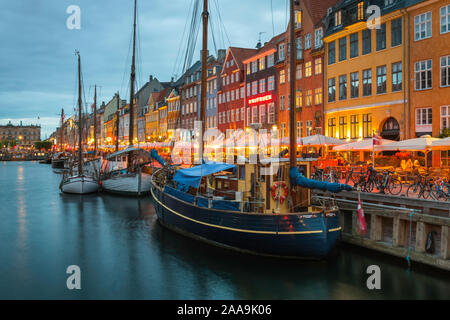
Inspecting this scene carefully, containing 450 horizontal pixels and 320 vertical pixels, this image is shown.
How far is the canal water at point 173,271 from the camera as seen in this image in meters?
13.6

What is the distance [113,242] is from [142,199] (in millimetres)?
14377

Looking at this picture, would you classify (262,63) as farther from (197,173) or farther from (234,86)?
(197,173)

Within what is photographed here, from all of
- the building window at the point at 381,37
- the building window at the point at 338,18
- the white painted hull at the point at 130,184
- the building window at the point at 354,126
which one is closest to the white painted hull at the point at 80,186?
the white painted hull at the point at 130,184

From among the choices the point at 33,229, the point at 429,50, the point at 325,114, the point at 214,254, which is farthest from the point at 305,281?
the point at 325,114

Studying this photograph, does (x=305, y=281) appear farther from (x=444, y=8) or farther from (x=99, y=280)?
(x=444, y=8)

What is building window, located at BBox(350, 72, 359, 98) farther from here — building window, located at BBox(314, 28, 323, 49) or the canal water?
the canal water

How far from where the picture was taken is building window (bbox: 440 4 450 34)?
27.3 metres

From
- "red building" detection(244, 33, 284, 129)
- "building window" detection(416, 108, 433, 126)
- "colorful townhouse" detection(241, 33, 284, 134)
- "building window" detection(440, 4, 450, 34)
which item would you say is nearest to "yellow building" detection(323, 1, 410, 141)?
"building window" detection(416, 108, 433, 126)

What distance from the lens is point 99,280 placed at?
594 inches

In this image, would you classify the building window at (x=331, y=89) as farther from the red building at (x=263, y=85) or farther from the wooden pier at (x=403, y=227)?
the wooden pier at (x=403, y=227)

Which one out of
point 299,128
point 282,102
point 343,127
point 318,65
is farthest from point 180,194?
point 282,102

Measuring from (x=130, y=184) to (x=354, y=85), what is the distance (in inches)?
787

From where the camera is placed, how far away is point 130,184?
3653 cm

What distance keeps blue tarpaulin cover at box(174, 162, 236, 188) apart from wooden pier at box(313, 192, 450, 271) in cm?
494
